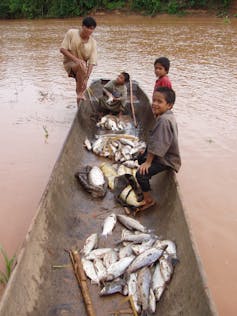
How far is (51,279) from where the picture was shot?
8.97 ft

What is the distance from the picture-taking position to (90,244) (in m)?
3.09

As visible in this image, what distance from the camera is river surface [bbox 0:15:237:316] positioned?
380cm

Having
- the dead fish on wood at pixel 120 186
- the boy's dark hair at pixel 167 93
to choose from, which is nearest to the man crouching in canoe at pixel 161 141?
the boy's dark hair at pixel 167 93

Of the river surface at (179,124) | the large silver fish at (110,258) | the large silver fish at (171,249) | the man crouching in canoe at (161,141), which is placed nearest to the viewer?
the large silver fish at (171,249)

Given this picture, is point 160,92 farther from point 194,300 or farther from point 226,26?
point 226,26

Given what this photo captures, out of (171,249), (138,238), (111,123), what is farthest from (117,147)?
(171,249)

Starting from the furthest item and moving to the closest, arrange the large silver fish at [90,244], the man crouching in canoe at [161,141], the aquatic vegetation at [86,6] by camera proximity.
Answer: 1. the aquatic vegetation at [86,6]
2. the man crouching in canoe at [161,141]
3. the large silver fish at [90,244]

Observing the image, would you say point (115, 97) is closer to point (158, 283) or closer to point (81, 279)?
point (81, 279)

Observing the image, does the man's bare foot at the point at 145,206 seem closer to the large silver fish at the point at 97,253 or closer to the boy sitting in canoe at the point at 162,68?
the large silver fish at the point at 97,253

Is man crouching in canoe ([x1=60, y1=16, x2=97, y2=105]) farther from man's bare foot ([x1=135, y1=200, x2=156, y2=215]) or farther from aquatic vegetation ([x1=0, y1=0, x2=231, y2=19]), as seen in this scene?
aquatic vegetation ([x1=0, y1=0, x2=231, y2=19])

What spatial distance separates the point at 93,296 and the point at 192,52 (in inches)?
501

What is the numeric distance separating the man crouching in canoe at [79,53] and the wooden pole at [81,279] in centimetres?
372

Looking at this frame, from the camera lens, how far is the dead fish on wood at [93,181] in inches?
155

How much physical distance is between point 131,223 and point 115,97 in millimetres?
3644
